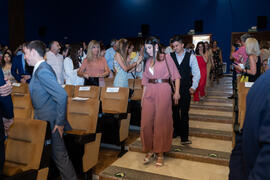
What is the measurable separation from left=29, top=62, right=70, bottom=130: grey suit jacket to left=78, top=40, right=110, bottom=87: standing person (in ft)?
5.68

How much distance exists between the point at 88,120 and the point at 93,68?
139 cm

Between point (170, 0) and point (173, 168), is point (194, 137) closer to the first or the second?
point (173, 168)

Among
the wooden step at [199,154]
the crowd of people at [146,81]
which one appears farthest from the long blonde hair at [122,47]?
the wooden step at [199,154]

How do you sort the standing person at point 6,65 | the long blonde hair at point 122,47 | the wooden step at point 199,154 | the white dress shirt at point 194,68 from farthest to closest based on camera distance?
1. the standing person at point 6,65
2. the long blonde hair at point 122,47
3. the white dress shirt at point 194,68
4. the wooden step at point 199,154

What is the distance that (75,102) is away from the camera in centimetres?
249

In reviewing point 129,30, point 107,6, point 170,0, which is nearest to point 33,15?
point 107,6

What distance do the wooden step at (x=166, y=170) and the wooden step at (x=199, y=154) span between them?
52 millimetres

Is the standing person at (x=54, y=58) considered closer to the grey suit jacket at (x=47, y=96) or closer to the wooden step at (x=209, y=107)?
the grey suit jacket at (x=47, y=96)

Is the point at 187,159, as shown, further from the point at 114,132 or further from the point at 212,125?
the point at 212,125

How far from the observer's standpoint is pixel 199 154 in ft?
9.31

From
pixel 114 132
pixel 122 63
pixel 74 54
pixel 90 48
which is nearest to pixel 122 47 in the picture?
pixel 122 63

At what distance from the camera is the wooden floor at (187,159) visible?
246 cm

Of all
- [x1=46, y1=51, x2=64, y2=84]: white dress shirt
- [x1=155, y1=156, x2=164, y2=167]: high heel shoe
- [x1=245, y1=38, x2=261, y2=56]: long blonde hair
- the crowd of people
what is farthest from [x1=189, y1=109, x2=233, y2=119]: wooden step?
[x1=46, y1=51, x2=64, y2=84]: white dress shirt

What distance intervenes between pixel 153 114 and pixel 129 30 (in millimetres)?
11584
